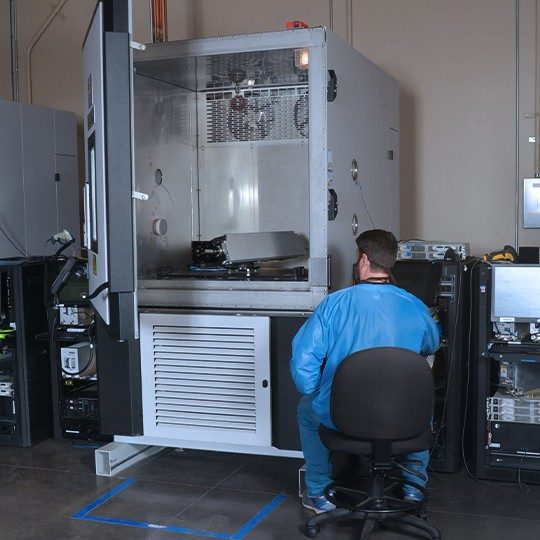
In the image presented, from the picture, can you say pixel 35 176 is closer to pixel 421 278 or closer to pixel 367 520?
pixel 421 278

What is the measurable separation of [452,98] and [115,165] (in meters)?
2.72

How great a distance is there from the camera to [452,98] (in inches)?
187

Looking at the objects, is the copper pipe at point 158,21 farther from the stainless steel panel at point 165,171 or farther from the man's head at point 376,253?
the man's head at point 376,253

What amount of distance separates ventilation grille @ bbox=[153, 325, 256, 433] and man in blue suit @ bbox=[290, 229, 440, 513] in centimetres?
56

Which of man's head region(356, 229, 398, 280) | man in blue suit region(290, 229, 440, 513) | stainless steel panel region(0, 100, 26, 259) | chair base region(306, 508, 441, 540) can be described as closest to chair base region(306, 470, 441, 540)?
chair base region(306, 508, 441, 540)

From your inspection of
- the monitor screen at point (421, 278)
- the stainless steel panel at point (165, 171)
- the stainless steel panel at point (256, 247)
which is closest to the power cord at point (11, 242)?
the stainless steel panel at point (165, 171)

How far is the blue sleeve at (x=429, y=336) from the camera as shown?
296 cm

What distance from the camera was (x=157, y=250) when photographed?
388 centimetres

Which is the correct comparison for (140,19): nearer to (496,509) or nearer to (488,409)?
(488,409)

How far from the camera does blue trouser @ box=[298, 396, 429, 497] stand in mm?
3139

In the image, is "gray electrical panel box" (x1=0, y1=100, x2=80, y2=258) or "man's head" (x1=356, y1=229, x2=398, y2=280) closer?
"man's head" (x1=356, y1=229, x2=398, y2=280)

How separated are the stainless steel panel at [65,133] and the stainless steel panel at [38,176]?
52mm

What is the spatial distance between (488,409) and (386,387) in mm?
1110

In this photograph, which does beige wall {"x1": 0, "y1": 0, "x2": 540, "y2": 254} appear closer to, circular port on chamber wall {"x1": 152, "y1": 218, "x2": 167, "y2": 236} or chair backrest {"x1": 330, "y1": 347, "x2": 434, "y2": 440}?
circular port on chamber wall {"x1": 152, "y1": 218, "x2": 167, "y2": 236}
